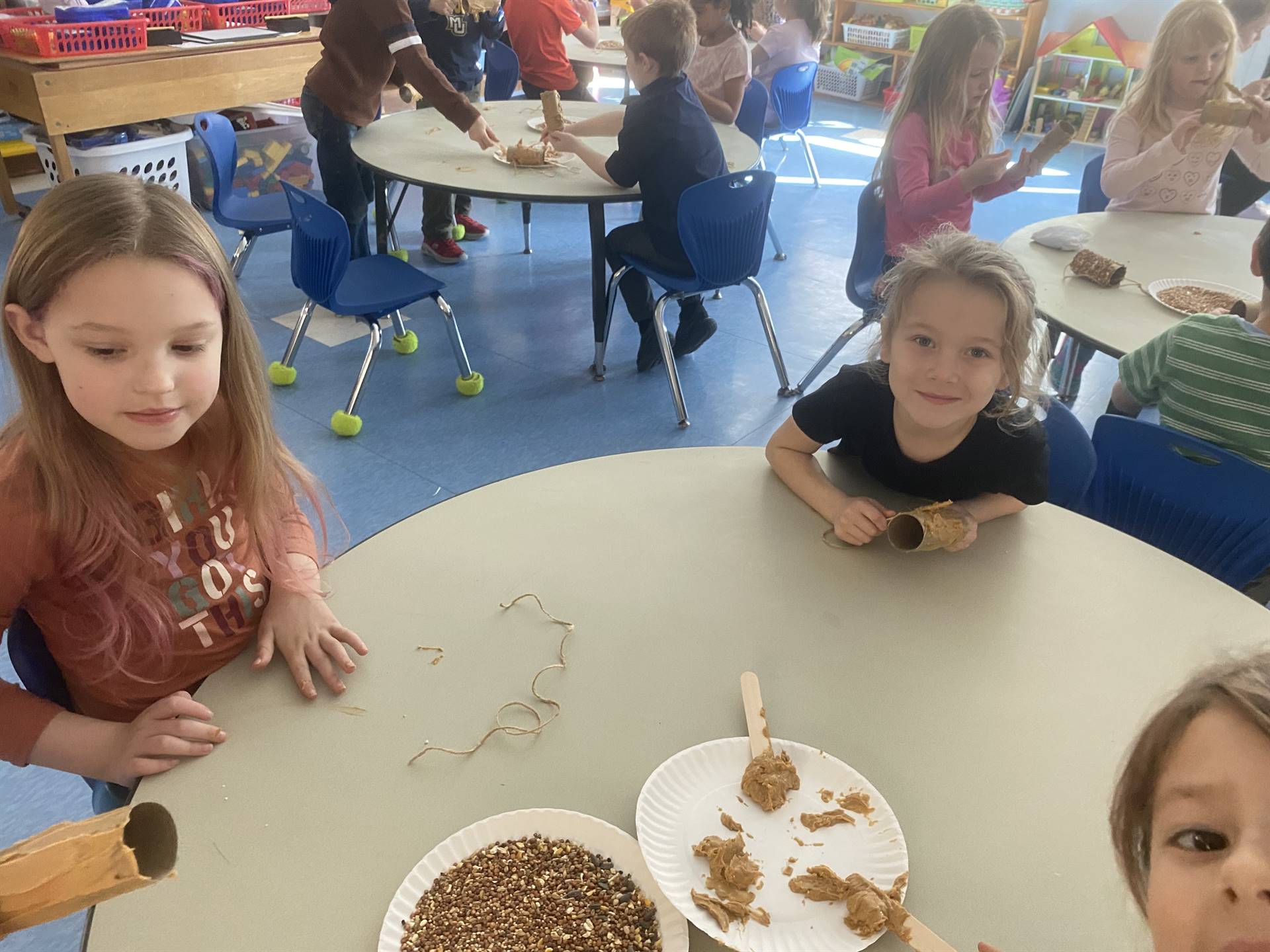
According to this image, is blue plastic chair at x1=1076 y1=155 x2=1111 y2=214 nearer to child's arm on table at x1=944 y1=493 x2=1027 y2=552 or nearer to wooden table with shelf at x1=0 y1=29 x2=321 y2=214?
child's arm on table at x1=944 y1=493 x2=1027 y2=552

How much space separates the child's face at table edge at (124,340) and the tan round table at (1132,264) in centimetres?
178

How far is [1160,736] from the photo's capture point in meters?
0.58

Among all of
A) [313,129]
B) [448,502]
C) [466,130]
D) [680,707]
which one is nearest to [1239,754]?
[680,707]

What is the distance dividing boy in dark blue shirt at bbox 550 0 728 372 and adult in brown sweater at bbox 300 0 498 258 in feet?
1.53

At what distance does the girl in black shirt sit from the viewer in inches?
51.4

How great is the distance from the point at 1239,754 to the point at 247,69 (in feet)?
16.9

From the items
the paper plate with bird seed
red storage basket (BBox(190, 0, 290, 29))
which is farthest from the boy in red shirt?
the paper plate with bird seed

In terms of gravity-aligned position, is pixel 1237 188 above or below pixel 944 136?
below

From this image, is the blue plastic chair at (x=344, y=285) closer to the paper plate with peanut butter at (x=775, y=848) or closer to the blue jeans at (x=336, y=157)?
the blue jeans at (x=336, y=157)

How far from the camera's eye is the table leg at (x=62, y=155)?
12.7ft

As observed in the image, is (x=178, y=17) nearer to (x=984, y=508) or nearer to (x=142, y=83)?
(x=142, y=83)

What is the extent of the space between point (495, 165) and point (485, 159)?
96mm

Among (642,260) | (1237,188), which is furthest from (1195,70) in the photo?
(642,260)

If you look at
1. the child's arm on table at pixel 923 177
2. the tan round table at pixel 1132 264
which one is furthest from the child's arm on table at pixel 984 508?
the child's arm on table at pixel 923 177
